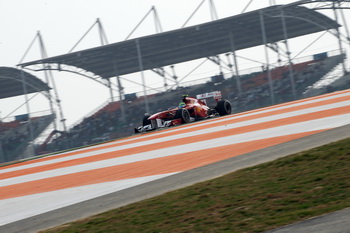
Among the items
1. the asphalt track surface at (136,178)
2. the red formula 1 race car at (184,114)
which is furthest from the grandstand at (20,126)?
the asphalt track surface at (136,178)

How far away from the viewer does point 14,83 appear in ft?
195

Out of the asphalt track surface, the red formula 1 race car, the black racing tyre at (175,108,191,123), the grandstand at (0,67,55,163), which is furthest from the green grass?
the grandstand at (0,67,55,163)

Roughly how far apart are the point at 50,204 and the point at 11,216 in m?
0.56

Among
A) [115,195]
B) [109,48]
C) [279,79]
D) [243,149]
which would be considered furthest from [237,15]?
[115,195]

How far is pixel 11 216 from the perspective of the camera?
320 inches

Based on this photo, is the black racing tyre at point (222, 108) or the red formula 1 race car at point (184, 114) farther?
the black racing tyre at point (222, 108)

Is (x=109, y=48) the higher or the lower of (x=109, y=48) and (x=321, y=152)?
the higher

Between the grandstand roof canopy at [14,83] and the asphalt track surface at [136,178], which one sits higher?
the grandstand roof canopy at [14,83]

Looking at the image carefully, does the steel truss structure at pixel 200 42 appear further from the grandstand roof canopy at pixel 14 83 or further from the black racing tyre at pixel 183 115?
the black racing tyre at pixel 183 115

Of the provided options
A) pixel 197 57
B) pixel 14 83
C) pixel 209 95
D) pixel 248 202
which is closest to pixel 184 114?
pixel 209 95

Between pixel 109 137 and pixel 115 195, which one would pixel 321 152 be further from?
pixel 109 137

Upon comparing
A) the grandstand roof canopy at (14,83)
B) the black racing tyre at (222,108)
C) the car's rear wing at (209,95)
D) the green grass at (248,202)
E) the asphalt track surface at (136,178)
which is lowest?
the green grass at (248,202)

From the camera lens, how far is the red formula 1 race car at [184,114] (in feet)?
94.6

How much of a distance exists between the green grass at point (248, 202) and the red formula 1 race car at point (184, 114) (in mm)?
21123
